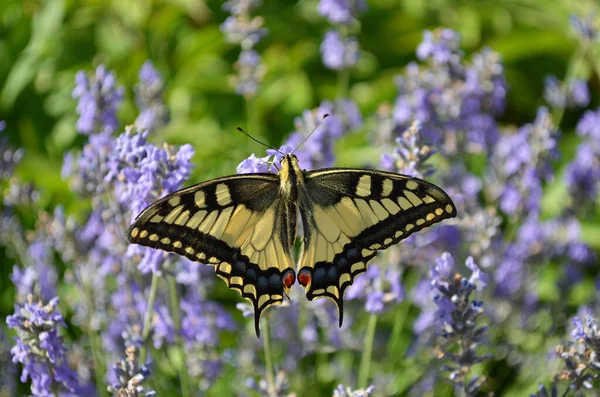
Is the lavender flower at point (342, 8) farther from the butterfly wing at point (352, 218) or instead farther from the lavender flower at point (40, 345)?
the lavender flower at point (40, 345)

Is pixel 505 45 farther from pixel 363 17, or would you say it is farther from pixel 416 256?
pixel 416 256

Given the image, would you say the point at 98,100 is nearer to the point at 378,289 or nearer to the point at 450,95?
the point at 378,289

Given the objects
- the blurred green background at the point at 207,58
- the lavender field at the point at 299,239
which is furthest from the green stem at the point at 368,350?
the blurred green background at the point at 207,58

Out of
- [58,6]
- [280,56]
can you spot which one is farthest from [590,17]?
[58,6]

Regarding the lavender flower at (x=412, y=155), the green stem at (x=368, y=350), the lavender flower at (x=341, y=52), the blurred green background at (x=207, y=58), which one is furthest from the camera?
the blurred green background at (x=207, y=58)

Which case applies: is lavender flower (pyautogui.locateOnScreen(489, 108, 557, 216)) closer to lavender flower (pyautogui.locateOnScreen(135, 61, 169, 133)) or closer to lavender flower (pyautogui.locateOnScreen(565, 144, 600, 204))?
lavender flower (pyautogui.locateOnScreen(565, 144, 600, 204))

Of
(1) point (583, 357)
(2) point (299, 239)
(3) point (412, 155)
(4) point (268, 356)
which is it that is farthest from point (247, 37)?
(1) point (583, 357)
